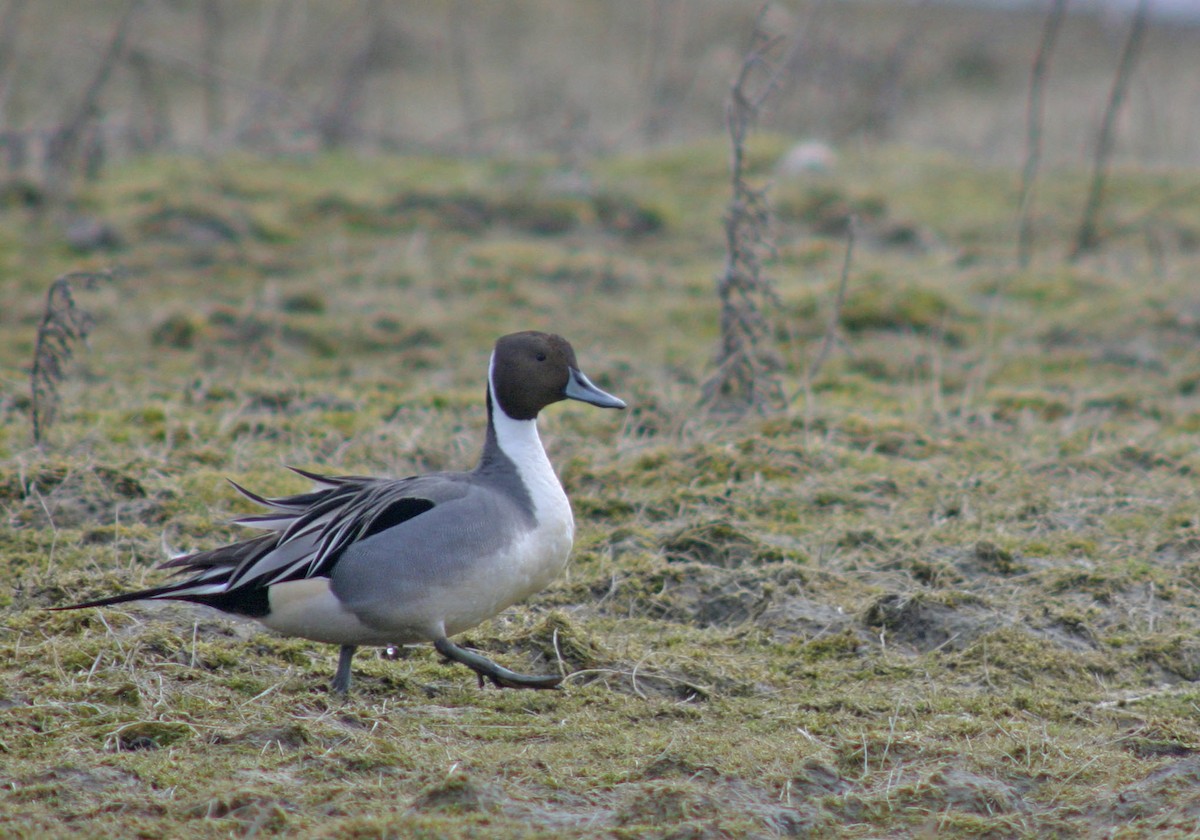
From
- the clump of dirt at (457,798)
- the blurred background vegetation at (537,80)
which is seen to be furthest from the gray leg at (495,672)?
the blurred background vegetation at (537,80)

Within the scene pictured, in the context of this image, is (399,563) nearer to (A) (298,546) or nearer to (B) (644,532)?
(A) (298,546)

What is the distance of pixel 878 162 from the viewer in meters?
12.3

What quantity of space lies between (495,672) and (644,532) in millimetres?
1379

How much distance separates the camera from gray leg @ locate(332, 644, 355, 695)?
364 cm

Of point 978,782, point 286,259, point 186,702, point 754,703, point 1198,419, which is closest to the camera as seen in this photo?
point 978,782

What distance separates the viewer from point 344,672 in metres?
3.66

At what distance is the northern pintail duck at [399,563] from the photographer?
352cm

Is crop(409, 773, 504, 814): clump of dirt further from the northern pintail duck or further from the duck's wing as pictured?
the duck's wing

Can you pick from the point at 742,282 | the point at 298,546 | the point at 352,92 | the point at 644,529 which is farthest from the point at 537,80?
the point at 298,546

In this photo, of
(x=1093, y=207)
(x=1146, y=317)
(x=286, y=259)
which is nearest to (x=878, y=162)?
(x=1093, y=207)

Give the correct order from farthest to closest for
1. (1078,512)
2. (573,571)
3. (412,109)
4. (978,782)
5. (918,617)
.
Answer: (412,109) < (1078,512) < (573,571) < (918,617) < (978,782)

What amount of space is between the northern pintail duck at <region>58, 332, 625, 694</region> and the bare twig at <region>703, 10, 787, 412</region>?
2.60m

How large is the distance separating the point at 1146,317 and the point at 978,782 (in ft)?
18.4

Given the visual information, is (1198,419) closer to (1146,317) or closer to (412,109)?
(1146,317)
